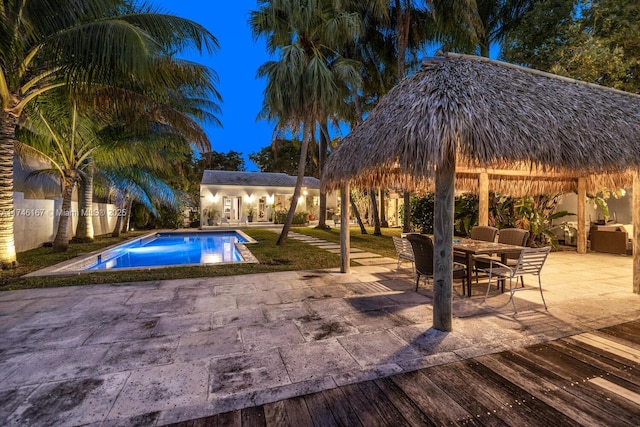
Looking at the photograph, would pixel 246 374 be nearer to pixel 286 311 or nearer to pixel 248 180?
pixel 286 311

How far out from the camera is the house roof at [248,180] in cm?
2408

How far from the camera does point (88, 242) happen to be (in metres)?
12.8

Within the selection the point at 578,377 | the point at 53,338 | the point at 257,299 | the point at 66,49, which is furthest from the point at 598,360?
the point at 66,49

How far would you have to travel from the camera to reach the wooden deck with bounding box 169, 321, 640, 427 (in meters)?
2.35

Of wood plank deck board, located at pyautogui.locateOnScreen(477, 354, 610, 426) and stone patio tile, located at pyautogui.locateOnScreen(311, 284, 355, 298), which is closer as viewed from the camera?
wood plank deck board, located at pyautogui.locateOnScreen(477, 354, 610, 426)

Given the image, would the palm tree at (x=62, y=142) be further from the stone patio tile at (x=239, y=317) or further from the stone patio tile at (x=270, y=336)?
the stone patio tile at (x=270, y=336)

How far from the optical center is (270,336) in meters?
3.82

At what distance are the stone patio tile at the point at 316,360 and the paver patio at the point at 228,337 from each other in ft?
0.06

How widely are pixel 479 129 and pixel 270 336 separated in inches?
146

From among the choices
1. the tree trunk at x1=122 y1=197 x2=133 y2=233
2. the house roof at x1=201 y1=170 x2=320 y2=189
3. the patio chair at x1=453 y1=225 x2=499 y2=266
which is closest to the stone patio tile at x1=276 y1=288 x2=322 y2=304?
the patio chair at x1=453 y1=225 x2=499 y2=266

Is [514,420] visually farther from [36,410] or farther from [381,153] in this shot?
[36,410]

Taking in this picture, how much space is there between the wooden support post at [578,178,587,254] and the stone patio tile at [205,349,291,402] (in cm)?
1150

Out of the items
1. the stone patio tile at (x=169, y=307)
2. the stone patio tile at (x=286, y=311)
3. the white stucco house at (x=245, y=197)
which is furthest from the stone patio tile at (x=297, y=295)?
the white stucco house at (x=245, y=197)

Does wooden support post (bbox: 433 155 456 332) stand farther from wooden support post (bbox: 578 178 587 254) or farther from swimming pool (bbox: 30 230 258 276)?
wooden support post (bbox: 578 178 587 254)
